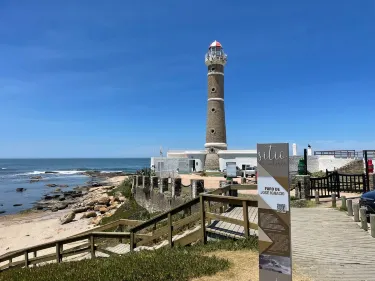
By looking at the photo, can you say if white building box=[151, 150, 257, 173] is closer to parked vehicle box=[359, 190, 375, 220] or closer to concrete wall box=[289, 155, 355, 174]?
concrete wall box=[289, 155, 355, 174]

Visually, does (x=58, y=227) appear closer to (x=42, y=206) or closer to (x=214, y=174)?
(x=42, y=206)

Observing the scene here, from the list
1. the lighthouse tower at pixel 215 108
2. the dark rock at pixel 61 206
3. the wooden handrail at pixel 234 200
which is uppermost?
the lighthouse tower at pixel 215 108

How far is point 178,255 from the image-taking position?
297 inches

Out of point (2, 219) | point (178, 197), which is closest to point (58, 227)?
point (2, 219)

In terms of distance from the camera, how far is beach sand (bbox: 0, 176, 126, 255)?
2156 centimetres

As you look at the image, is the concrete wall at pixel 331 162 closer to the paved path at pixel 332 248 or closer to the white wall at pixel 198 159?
the white wall at pixel 198 159

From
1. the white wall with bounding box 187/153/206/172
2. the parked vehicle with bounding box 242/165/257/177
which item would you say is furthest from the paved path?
the white wall with bounding box 187/153/206/172

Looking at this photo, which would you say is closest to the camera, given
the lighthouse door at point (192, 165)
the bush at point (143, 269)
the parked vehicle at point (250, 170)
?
the bush at point (143, 269)

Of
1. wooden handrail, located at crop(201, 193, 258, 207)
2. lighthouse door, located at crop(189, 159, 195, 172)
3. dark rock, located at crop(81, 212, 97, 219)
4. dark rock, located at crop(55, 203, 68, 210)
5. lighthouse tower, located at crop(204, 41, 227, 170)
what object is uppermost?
lighthouse tower, located at crop(204, 41, 227, 170)

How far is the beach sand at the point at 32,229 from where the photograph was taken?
849 inches

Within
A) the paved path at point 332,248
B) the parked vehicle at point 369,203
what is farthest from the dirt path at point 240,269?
the parked vehicle at point 369,203

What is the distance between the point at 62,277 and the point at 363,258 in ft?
21.6

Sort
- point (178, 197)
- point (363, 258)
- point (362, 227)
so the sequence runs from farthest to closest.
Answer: point (178, 197)
point (362, 227)
point (363, 258)

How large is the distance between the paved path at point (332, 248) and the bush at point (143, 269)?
6.10 ft
